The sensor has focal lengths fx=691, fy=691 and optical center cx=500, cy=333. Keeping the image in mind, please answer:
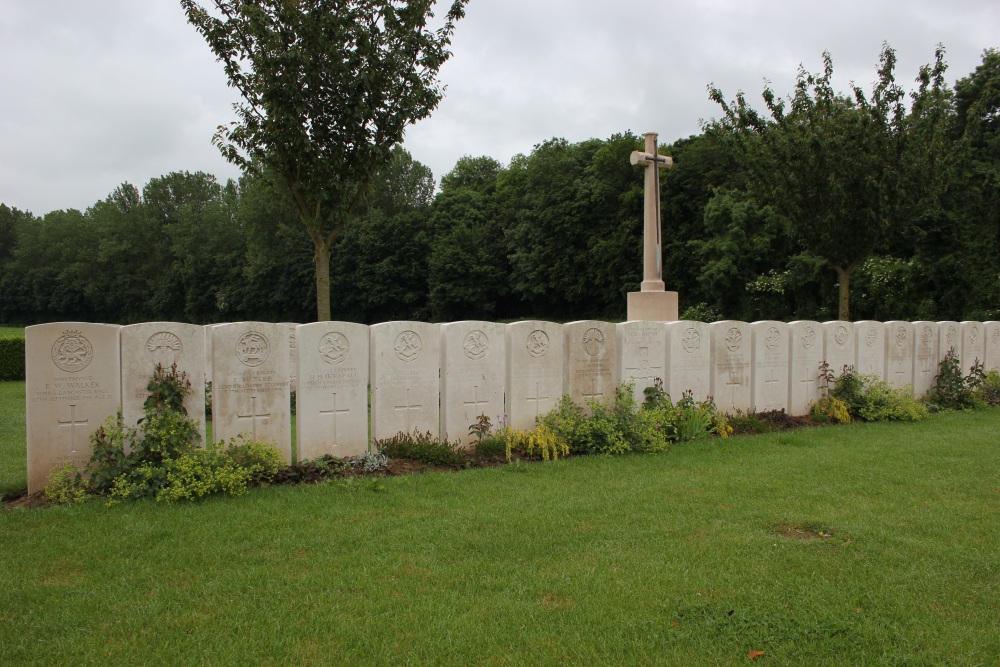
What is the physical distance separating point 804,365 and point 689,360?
226 cm

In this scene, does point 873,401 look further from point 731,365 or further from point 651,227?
point 651,227

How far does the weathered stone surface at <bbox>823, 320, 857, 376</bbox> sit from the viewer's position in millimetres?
10242

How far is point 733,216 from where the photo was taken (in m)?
28.0

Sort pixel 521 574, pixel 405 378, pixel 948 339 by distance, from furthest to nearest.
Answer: pixel 948 339
pixel 405 378
pixel 521 574

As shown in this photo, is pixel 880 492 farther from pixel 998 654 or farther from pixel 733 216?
pixel 733 216

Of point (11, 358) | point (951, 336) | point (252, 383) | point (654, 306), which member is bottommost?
point (11, 358)

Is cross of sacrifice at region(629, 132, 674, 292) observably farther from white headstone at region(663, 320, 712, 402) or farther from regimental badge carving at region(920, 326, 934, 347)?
regimental badge carving at region(920, 326, 934, 347)

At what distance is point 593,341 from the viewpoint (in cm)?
815

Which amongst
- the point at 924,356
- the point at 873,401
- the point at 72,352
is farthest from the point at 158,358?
the point at 924,356

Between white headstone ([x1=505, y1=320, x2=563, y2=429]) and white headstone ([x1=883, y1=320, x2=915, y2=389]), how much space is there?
6.24m

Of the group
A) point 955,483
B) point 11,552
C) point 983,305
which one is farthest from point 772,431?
point 983,305

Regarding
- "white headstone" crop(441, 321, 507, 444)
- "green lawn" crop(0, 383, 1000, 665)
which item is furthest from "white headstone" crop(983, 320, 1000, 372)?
"white headstone" crop(441, 321, 507, 444)

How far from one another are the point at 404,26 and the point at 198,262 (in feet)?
139

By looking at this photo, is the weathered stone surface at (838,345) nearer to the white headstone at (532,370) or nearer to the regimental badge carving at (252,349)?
the white headstone at (532,370)
